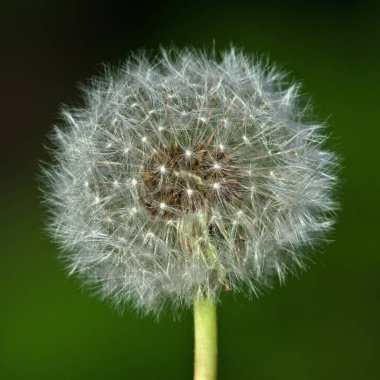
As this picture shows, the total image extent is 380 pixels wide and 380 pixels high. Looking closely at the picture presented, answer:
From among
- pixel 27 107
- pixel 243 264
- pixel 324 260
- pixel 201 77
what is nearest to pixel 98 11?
pixel 27 107

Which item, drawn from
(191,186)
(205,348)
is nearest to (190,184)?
(191,186)

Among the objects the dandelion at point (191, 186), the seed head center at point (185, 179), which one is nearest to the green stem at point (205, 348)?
the dandelion at point (191, 186)

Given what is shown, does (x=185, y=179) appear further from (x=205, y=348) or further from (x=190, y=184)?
(x=205, y=348)

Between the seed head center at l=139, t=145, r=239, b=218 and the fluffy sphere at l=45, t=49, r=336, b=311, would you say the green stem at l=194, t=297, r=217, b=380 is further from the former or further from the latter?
the seed head center at l=139, t=145, r=239, b=218

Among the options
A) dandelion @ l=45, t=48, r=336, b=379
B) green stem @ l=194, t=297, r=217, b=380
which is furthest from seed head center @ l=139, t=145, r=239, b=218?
green stem @ l=194, t=297, r=217, b=380

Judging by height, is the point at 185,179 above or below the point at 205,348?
above

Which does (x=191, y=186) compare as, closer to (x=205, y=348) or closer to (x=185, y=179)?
(x=185, y=179)

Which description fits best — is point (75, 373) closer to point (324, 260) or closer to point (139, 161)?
point (324, 260)

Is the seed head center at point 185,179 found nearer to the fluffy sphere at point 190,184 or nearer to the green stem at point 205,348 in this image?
the fluffy sphere at point 190,184

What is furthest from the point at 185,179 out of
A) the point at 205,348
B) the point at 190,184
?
the point at 205,348
